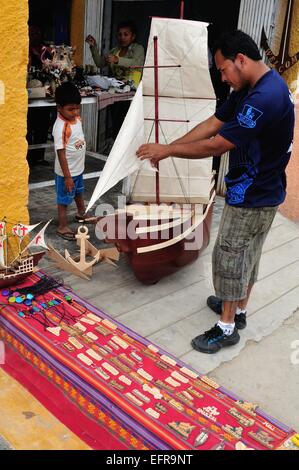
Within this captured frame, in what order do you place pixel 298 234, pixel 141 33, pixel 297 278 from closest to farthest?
1. pixel 297 278
2. pixel 298 234
3. pixel 141 33

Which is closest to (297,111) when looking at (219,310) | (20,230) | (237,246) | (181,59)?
(181,59)

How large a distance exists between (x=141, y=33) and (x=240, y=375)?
7.58m

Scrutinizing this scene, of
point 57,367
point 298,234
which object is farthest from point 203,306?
point 298,234

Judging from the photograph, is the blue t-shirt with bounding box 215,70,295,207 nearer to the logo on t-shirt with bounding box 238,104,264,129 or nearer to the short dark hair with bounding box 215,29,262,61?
the logo on t-shirt with bounding box 238,104,264,129

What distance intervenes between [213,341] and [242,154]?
4.63 feet

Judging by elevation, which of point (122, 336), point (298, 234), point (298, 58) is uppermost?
point (298, 58)

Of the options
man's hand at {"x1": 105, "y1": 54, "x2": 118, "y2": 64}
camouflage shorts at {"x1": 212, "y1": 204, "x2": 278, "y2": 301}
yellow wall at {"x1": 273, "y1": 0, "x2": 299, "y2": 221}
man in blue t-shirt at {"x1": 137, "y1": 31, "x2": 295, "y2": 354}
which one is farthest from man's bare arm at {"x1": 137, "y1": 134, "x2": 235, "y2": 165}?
man's hand at {"x1": 105, "y1": 54, "x2": 118, "y2": 64}

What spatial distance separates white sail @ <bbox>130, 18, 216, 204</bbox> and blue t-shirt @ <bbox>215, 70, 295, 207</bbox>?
136cm

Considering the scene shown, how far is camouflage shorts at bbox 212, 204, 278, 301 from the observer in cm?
342

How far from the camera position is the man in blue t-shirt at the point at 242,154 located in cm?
304

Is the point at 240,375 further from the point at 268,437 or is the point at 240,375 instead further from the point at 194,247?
the point at 194,247

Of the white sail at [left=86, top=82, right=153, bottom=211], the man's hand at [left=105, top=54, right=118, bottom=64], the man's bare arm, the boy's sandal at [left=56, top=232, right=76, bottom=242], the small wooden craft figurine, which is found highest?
the man's hand at [left=105, top=54, right=118, bottom=64]

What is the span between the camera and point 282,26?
624 cm

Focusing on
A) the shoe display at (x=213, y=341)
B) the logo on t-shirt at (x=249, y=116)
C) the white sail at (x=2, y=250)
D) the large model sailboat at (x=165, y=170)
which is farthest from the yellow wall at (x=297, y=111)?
the white sail at (x=2, y=250)
